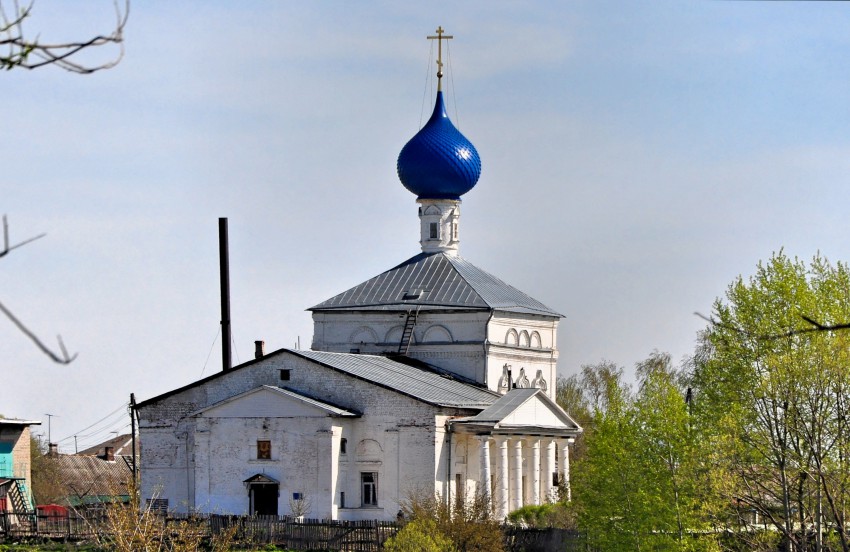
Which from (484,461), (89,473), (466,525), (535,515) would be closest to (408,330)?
(484,461)

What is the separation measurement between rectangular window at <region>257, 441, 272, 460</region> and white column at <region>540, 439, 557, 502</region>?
7.08m

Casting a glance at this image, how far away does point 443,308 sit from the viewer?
129ft

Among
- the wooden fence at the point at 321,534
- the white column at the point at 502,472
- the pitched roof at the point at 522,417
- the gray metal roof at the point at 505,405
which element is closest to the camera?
the wooden fence at the point at 321,534

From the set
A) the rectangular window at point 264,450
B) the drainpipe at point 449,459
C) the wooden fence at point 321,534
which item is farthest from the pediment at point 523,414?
the wooden fence at point 321,534

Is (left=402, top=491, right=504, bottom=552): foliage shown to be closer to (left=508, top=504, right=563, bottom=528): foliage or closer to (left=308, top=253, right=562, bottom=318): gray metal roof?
(left=508, top=504, right=563, bottom=528): foliage

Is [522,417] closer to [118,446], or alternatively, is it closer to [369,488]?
[369,488]

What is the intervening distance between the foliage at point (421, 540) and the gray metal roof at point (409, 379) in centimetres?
779

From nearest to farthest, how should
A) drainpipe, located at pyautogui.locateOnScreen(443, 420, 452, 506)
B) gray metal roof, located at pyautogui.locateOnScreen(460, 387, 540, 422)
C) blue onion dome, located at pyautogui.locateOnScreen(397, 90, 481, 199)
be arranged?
drainpipe, located at pyautogui.locateOnScreen(443, 420, 452, 506) → gray metal roof, located at pyautogui.locateOnScreen(460, 387, 540, 422) → blue onion dome, located at pyautogui.locateOnScreen(397, 90, 481, 199)

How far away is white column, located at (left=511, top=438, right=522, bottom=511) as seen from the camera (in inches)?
1432

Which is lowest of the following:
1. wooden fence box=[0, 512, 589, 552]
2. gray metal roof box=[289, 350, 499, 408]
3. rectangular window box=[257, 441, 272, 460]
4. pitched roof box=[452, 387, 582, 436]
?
wooden fence box=[0, 512, 589, 552]

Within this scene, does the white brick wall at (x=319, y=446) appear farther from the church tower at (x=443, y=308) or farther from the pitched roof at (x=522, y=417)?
the church tower at (x=443, y=308)

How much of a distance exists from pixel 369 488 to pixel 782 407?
37.5 ft

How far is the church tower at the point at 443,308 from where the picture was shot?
39250mm

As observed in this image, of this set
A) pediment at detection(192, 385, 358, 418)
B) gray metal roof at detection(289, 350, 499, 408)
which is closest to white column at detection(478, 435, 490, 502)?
gray metal roof at detection(289, 350, 499, 408)
